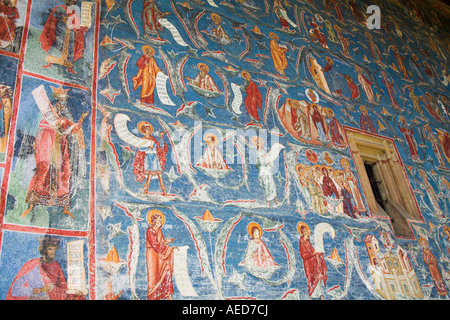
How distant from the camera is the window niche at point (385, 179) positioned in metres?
5.95

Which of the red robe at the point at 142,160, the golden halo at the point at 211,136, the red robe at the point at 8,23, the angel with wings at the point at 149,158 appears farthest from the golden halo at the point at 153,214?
the red robe at the point at 8,23

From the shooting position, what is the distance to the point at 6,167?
11.3 ft

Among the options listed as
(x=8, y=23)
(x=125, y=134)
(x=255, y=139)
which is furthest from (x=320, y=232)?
(x=8, y=23)

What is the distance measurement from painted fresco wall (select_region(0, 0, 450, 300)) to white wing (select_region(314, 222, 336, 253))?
1.0 inches

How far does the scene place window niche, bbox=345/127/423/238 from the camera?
5953 millimetres

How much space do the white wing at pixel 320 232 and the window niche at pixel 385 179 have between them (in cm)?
110

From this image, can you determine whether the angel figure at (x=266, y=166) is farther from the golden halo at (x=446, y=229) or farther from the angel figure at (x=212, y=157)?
the golden halo at (x=446, y=229)

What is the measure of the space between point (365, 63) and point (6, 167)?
6.35 metres

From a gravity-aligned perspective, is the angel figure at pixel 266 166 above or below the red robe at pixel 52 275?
above

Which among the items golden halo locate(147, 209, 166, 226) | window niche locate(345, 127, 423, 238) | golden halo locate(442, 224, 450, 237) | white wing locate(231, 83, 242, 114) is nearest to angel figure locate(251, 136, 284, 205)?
white wing locate(231, 83, 242, 114)

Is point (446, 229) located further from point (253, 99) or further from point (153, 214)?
point (153, 214)

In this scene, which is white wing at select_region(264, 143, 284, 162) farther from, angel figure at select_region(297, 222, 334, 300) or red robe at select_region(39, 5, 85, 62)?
red robe at select_region(39, 5, 85, 62)

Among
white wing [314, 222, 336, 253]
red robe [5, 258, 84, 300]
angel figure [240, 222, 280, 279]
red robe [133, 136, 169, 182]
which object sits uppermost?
red robe [133, 136, 169, 182]
